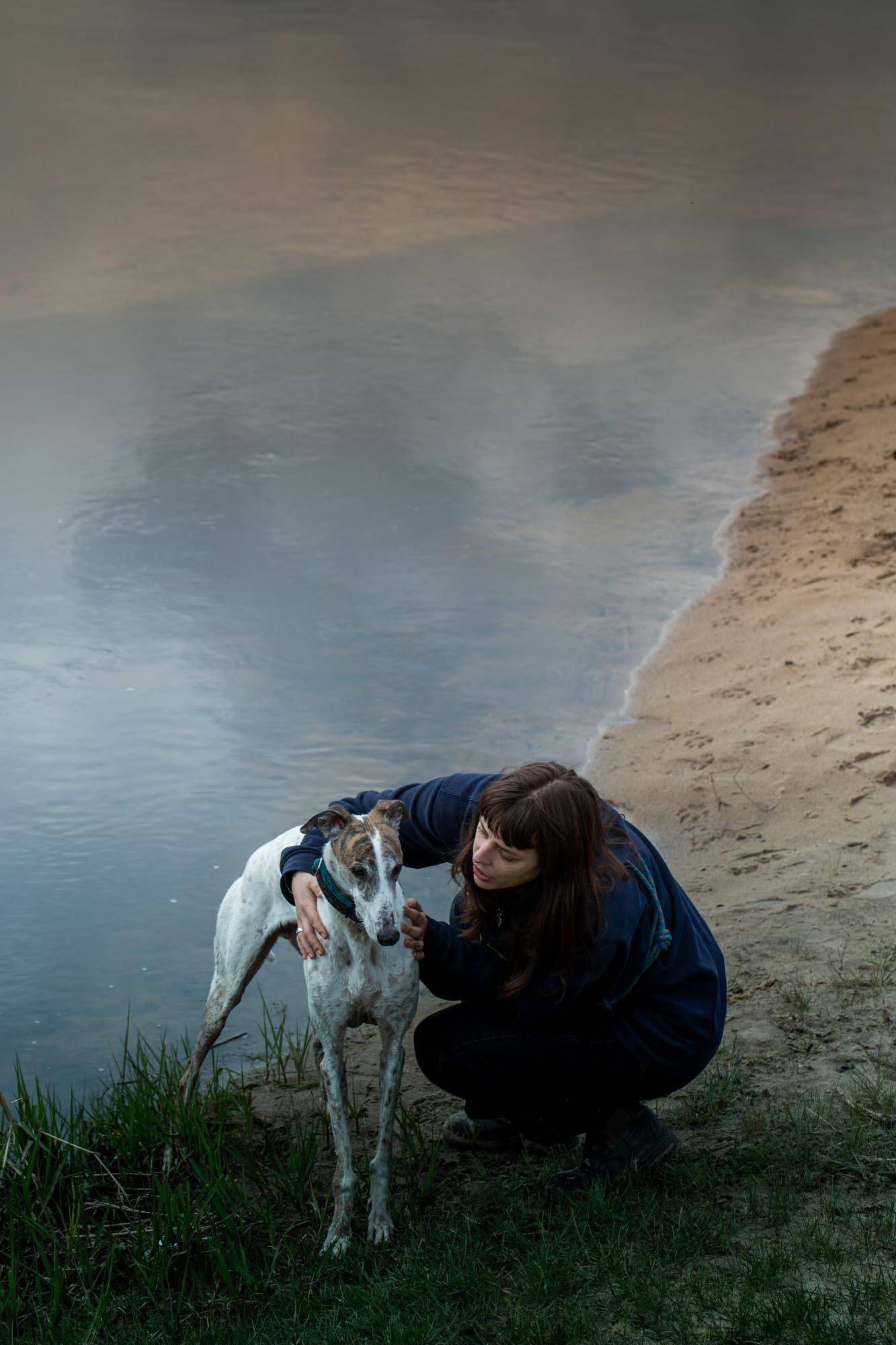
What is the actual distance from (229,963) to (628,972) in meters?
1.13

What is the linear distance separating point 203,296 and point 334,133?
5.40 metres

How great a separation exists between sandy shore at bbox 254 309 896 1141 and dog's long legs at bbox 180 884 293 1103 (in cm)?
33

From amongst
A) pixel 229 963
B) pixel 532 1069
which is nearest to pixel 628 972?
pixel 532 1069

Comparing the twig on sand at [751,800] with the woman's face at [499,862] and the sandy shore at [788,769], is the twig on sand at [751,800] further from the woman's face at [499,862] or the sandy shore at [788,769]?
the woman's face at [499,862]

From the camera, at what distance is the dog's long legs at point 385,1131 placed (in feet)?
10.9

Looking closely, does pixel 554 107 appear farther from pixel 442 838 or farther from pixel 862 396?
pixel 442 838

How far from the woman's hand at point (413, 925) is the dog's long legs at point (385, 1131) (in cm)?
24

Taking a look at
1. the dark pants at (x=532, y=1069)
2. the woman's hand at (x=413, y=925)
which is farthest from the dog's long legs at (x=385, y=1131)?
the woman's hand at (x=413, y=925)

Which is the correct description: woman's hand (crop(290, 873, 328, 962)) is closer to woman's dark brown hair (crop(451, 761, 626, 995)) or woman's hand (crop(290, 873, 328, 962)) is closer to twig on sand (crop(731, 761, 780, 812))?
woman's dark brown hair (crop(451, 761, 626, 995))

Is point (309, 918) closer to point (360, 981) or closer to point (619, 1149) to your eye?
point (360, 981)

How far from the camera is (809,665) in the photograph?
6.27 meters

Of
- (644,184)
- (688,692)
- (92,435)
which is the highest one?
(644,184)

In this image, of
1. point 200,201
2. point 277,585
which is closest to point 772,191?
point 200,201

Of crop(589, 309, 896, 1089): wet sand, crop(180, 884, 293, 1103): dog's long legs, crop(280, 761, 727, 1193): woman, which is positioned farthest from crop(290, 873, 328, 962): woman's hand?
crop(589, 309, 896, 1089): wet sand
